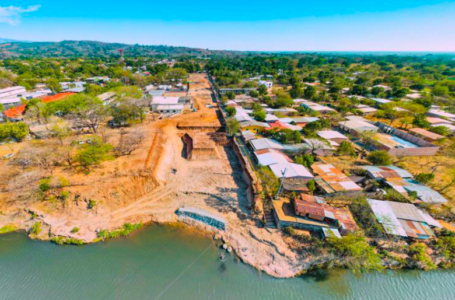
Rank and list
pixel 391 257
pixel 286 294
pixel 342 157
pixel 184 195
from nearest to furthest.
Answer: pixel 286 294, pixel 391 257, pixel 184 195, pixel 342 157

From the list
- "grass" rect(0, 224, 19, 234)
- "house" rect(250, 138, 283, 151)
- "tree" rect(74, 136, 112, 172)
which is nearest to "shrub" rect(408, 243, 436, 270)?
"house" rect(250, 138, 283, 151)

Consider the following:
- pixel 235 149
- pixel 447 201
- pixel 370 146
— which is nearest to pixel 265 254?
pixel 235 149

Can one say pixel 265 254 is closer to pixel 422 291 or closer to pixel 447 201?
pixel 422 291

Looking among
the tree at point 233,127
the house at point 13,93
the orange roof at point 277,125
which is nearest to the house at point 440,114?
the orange roof at point 277,125

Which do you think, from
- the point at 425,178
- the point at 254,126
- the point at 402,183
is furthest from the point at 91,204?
the point at 425,178

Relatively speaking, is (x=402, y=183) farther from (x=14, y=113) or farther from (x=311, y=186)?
(x=14, y=113)

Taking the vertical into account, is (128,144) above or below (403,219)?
above

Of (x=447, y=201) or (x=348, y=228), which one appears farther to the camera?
(x=447, y=201)
